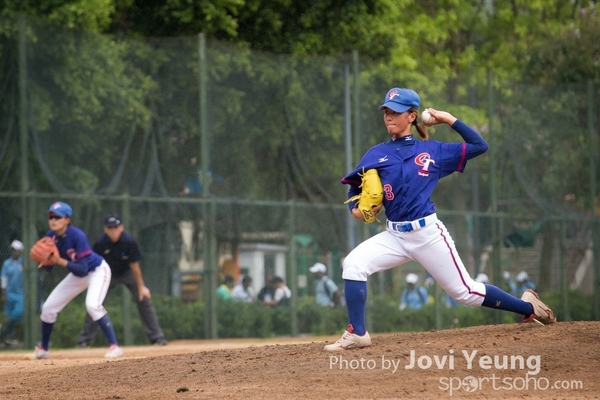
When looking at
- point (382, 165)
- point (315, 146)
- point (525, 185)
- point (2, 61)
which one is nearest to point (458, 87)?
point (525, 185)

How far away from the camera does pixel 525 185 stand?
21.9 meters

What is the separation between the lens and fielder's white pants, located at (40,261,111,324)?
12289 millimetres

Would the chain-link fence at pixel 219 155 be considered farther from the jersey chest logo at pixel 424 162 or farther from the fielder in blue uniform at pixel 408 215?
the jersey chest logo at pixel 424 162

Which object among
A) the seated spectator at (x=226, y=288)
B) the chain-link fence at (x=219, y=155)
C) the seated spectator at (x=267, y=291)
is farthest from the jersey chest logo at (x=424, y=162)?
the seated spectator at (x=267, y=291)

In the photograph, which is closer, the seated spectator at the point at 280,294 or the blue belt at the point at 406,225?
the blue belt at the point at 406,225

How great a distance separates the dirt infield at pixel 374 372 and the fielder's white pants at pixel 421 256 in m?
0.44

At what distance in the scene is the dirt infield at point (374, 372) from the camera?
6988mm

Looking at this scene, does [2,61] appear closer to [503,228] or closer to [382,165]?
[382,165]

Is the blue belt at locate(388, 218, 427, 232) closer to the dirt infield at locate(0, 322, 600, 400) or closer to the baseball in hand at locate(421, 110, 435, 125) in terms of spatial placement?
the baseball in hand at locate(421, 110, 435, 125)

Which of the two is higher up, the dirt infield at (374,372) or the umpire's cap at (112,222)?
the umpire's cap at (112,222)

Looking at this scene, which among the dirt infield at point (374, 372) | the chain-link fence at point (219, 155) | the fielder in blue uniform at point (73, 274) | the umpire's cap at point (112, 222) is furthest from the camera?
the chain-link fence at point (219, 155)

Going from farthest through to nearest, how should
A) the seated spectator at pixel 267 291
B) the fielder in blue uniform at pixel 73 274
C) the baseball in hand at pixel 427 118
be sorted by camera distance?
the seated spectator at pixel 267 291 < the fielder in blue uniform at pixel 73 274 < the baseball in hand at pixel 427 118

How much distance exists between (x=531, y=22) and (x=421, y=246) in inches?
963

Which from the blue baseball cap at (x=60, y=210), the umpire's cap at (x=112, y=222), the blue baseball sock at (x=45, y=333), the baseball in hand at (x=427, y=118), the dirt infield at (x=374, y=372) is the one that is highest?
the baseball in hand at (x=427, y=118)
